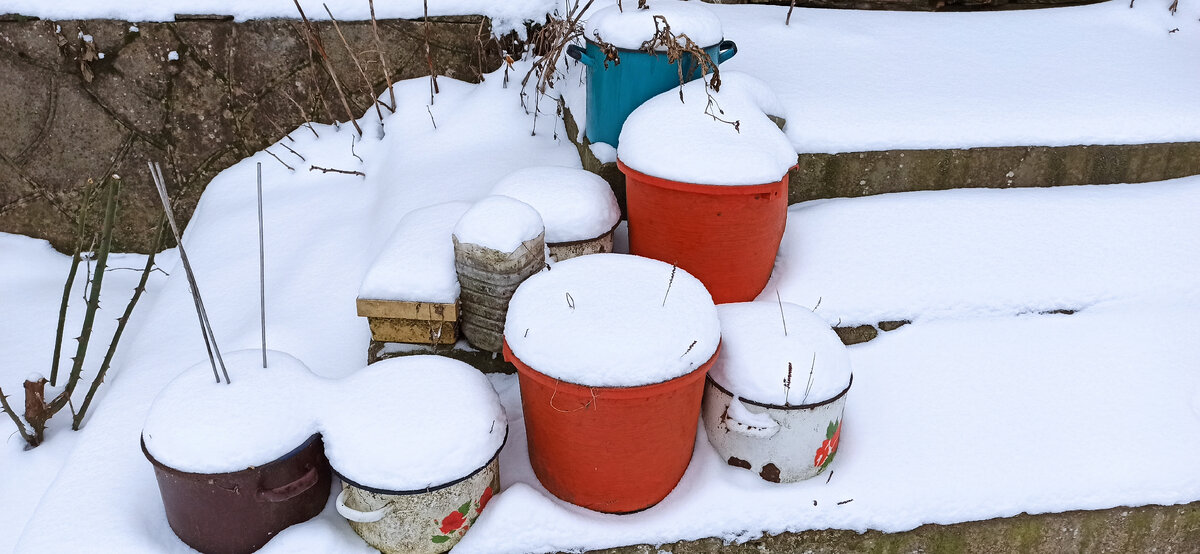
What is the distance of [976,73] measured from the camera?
344cm

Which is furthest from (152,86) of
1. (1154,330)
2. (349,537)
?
(1154,330)

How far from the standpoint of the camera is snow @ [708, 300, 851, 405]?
194 centimetres

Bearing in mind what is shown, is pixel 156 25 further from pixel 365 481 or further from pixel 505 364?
pixel 365 481

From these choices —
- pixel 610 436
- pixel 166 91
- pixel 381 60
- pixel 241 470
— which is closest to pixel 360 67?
pixel 381 60

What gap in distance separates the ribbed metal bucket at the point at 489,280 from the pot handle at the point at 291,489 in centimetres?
61

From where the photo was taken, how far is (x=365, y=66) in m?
3.70

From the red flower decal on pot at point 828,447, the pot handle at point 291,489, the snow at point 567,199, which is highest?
the snow at point 567,199

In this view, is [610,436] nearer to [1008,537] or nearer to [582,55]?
[1008,537]

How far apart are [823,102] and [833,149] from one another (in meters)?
0.36

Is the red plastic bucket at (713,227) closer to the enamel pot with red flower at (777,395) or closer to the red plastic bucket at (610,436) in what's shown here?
the enamel pot with red flower at (777,395)

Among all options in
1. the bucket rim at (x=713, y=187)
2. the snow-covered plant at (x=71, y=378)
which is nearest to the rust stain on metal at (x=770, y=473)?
the bucket rim at (x=713, y=187)

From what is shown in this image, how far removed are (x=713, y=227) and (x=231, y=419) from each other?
4.65 ft

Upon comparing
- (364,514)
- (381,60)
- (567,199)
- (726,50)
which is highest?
(726,50)

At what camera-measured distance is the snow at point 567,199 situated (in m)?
2.40
